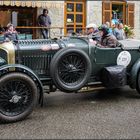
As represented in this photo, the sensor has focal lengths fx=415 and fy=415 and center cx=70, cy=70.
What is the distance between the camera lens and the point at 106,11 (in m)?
18.7

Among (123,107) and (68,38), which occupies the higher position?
(68,38)

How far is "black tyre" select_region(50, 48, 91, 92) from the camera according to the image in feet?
23.5

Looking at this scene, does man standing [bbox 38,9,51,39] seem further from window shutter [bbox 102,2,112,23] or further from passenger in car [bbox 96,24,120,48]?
passenger in car [bbox 96,24,120,48]

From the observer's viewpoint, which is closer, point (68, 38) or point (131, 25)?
point (68, 38)

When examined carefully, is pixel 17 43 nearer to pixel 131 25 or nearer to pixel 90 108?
pixel 90 108

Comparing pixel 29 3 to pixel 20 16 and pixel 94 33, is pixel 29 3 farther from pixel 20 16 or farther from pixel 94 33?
pixel 94 33

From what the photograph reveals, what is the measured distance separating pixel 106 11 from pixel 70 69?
11728 mm

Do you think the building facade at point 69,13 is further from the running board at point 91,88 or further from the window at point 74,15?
the running board at point 91,88

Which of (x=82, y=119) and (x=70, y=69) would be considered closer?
(x=82, y=119)

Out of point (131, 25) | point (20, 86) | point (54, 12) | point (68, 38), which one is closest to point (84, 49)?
point (68, 38)

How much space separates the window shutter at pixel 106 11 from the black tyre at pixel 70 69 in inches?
453

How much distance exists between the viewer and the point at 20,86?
6684 millimetres

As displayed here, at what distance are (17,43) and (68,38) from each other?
1149mm

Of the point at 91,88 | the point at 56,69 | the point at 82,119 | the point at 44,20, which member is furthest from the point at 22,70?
the point at 44,20
